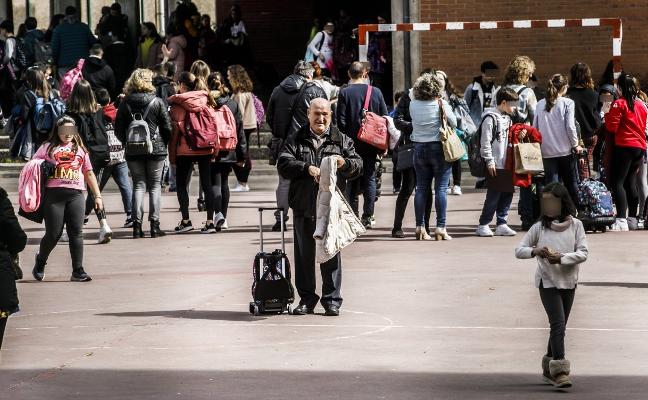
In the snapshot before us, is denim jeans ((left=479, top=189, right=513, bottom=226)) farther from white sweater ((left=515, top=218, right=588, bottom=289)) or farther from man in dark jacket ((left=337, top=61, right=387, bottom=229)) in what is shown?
white sweater ((left=515, top=218, right=588, bottom=289))

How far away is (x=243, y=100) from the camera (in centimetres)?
2309

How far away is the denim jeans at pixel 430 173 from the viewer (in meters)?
16.4

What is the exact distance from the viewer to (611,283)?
13.3 meters

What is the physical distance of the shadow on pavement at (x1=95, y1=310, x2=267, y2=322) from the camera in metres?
11.8

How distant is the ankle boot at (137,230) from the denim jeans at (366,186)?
2328 millimetres

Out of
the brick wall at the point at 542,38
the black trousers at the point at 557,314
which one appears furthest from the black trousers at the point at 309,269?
the brick wall at the point at 542,38

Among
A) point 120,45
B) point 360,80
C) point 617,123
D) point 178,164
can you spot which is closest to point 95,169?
point 178,164

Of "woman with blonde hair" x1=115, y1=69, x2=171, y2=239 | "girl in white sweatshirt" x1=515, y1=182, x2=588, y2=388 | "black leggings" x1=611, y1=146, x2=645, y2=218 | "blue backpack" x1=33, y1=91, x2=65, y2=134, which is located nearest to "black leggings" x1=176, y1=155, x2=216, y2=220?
"woman with blonde hair" x1=115, y1=69, x2=171, y2=239

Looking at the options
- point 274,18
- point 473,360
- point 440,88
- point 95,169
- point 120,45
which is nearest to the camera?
point 473,360

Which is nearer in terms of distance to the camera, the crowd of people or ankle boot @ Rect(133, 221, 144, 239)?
the crowd of people

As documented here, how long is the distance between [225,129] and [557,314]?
8.96 metres

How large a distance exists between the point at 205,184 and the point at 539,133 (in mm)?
3611

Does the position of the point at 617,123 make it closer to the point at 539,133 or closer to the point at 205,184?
the point at 539,133

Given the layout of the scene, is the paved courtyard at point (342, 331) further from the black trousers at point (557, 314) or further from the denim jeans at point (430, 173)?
the denim jeans at point (430, 173)
